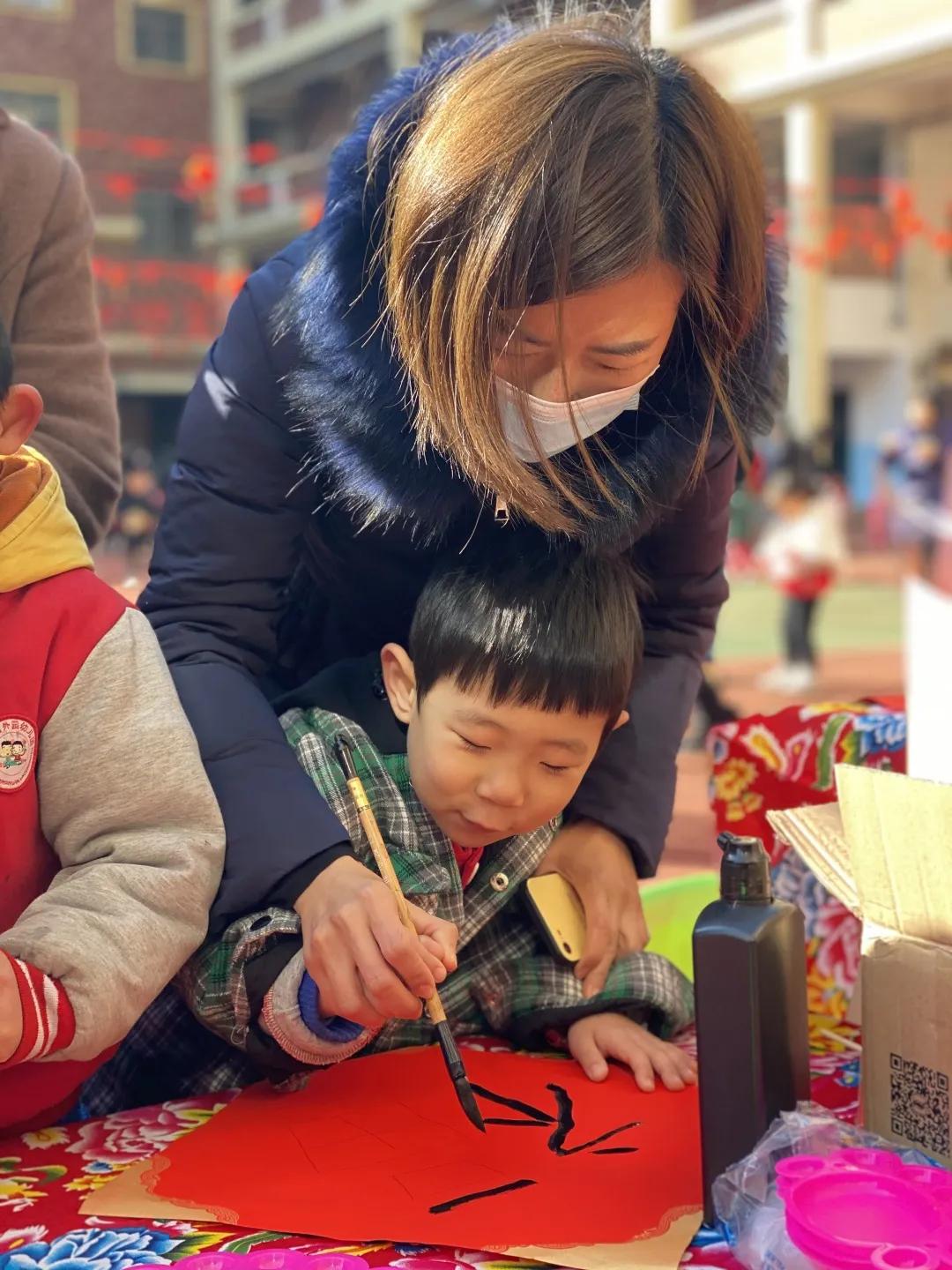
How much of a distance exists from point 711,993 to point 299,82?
52.4ft

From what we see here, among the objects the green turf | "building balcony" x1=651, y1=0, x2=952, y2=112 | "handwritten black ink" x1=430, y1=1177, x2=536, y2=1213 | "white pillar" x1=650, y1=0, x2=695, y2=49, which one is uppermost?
Answer: "white pillar" x1=650, y1=0, x2=695, y2=49

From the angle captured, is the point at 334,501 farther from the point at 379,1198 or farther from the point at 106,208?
the point at 106,208

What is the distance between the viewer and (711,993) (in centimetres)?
90

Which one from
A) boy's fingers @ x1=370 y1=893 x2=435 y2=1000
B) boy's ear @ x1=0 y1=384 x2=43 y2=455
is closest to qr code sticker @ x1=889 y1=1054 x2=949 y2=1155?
boy's fingers @ x1=370 y1=893 x2=435 y2=1000

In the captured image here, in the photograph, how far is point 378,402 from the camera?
1123 millimetres

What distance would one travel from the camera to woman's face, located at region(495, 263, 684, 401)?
3.46 ft

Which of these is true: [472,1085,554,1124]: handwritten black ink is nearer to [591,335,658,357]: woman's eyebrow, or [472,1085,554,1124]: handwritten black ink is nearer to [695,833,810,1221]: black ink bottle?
[695,833,810,1221]: black ink bottle

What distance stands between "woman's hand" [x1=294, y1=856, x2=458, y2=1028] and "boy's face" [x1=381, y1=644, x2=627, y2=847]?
0.12 meters

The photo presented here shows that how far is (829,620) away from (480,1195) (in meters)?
8.21

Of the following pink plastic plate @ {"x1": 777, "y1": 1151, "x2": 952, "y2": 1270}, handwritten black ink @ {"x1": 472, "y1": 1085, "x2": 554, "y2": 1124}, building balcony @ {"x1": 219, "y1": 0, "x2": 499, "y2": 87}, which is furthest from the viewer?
building balcony @ {"x1": 219, "y1": 0, "x2": 499, "y2": 87}

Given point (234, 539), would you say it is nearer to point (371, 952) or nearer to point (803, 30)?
point (371, 952)

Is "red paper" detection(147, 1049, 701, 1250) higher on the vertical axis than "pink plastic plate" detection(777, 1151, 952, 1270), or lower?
lower

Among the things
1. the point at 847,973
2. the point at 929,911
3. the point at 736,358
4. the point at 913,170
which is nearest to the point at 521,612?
the point at 736,358

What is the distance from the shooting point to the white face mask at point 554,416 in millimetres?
1097
